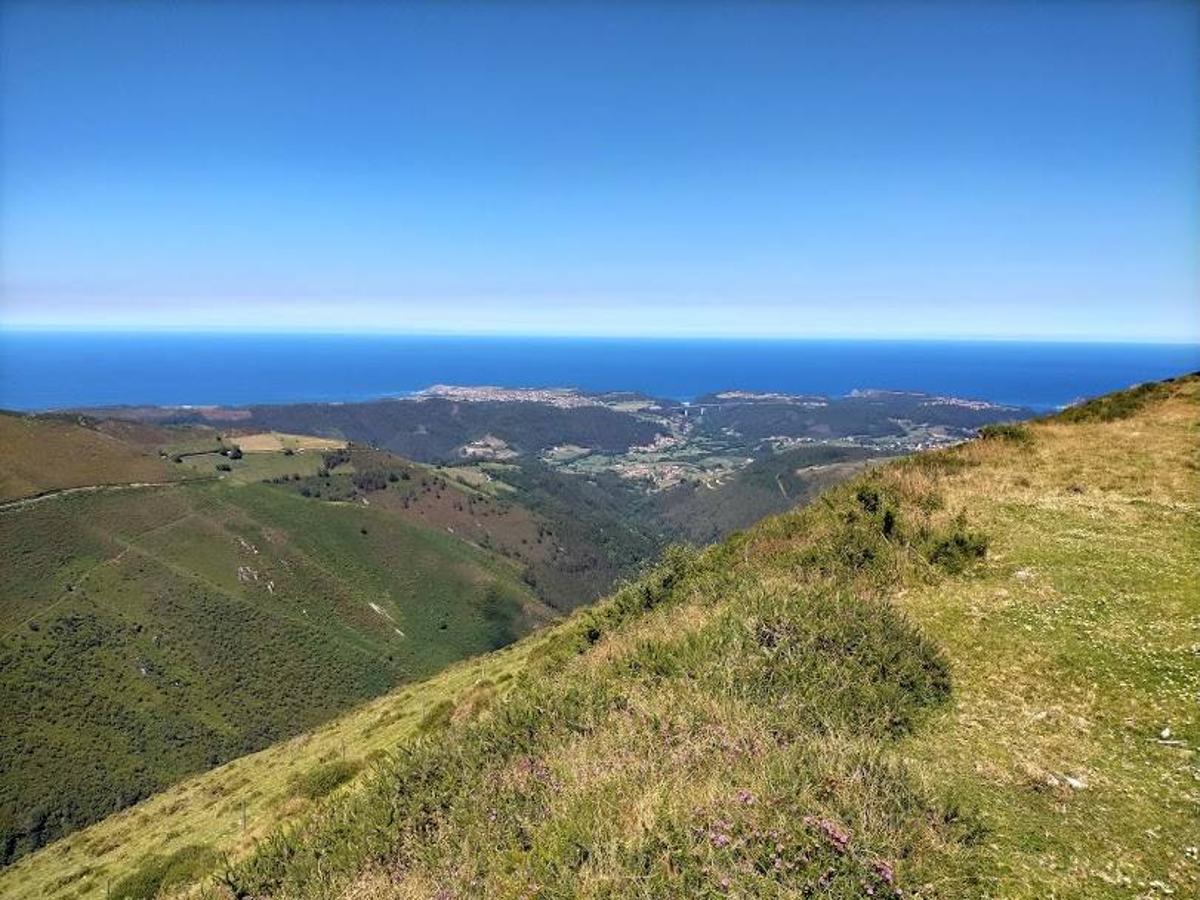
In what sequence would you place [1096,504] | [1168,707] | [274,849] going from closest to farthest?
[1168,707] → [274,849] → [1096,504]

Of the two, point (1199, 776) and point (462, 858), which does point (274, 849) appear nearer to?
point (462, 858)

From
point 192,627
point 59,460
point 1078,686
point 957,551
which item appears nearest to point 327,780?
point 957,551

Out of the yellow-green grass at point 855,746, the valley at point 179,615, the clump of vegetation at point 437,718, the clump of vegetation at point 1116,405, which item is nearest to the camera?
the yellow-green grass at point 855,746

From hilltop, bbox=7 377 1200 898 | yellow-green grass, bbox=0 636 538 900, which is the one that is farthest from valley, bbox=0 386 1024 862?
hilltop, bbox=7 377 1200 898

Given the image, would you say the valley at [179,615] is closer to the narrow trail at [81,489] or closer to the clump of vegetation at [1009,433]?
the narrow trail at [81,489]

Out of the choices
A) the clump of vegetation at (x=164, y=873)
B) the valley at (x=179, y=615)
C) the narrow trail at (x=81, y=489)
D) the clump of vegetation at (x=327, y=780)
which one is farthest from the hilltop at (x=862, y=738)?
the narrow trail at (x=81, y=489)

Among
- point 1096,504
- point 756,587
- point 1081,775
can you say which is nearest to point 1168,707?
point 1081,775

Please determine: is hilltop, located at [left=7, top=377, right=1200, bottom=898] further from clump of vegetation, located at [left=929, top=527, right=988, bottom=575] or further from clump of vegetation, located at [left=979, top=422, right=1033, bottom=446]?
clump of vegetation, located at [left=979, top=422, right=1033, bottom=446]

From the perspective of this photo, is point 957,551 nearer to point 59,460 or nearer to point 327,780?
point 327,780
